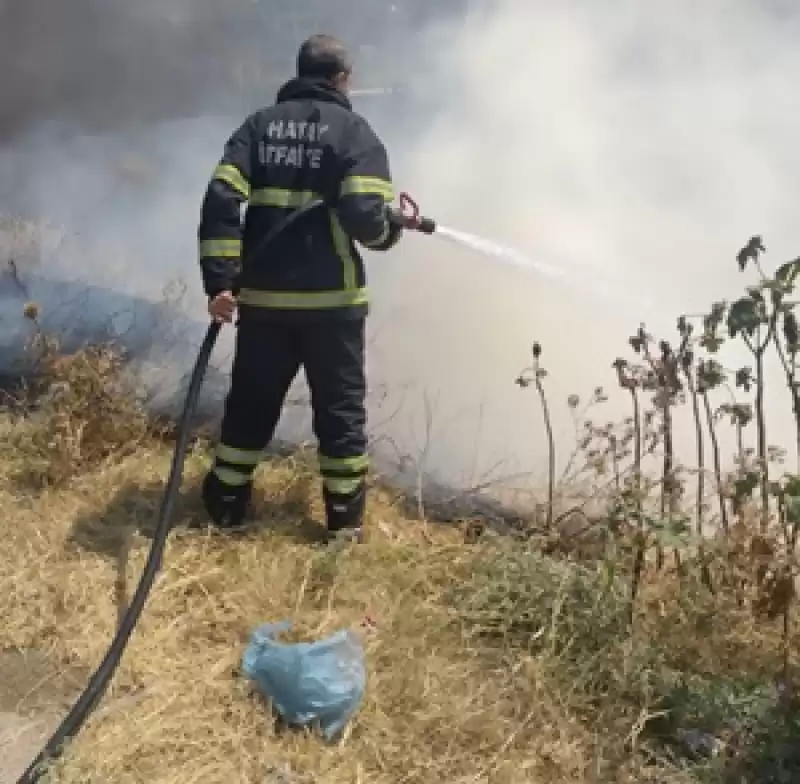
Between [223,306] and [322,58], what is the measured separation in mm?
853

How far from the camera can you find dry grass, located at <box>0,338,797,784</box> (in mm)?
2428

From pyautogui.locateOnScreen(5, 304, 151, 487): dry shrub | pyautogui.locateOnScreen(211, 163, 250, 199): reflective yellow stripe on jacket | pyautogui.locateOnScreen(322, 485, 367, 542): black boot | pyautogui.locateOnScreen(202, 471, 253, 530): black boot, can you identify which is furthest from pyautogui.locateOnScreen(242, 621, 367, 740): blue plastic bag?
pyautogui.locateOnScreen(5, 304, 151, 487): dry shrub

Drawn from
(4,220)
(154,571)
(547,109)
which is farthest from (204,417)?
(547,109)

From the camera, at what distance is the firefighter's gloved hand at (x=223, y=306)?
2986 millimetres

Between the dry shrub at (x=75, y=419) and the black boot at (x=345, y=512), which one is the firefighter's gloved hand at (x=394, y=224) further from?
the dry shrub at (x=75, y=419)

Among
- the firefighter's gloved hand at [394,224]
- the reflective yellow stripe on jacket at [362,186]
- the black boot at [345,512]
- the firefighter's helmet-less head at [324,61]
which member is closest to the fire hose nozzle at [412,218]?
the firefighter's gloved hand at [394,224]

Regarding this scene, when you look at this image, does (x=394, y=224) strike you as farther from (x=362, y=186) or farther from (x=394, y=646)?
(x=394, y=646)

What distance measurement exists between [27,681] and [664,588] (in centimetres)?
177

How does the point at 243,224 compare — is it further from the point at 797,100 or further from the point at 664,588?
the point at 797,100

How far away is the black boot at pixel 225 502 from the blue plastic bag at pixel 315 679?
2.81ft

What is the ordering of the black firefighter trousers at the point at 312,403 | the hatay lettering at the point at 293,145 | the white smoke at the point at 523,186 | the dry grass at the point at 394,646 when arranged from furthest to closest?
the white smoke at the point at 523,186 < the black firefighter trousers at the point at 312,403 < the hatay lettering at the point at 293,145 < the dry grass at the point at 394,646

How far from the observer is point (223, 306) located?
9.80 feet

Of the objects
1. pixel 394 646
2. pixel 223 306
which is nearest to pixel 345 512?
pixel 394 646

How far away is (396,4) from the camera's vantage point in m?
6.41
